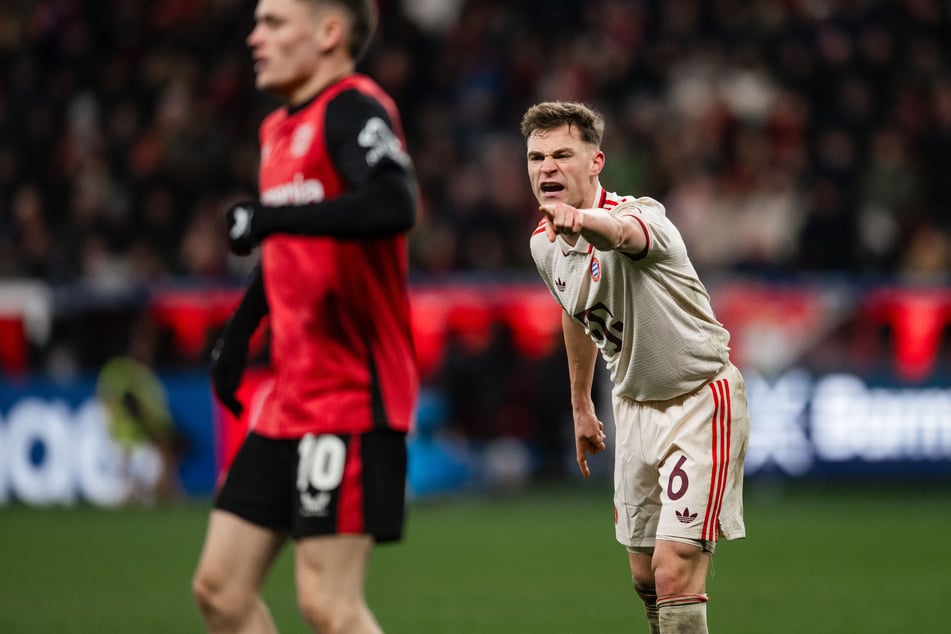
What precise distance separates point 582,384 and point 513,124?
11.9m

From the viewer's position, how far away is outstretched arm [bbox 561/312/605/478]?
5418 millimetres

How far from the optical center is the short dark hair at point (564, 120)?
15.9 feet

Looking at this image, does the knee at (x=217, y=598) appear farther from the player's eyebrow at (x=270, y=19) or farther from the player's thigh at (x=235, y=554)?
the player's eyebrow at (x=270, y=19)

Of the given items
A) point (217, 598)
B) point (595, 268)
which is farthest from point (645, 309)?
point (217, 598)

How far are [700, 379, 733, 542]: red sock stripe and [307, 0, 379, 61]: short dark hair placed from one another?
1696 mm

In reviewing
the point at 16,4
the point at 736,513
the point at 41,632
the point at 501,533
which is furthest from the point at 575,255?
the point at 16,4

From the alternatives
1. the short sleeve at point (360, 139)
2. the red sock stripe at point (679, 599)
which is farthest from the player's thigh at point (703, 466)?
the short sleeve at point (360, 139)

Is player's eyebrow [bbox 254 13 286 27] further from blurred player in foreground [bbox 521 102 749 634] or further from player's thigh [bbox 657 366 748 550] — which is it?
player's thigh [bbox 657 366 748 550]

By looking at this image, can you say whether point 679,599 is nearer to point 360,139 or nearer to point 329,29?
point 360,139

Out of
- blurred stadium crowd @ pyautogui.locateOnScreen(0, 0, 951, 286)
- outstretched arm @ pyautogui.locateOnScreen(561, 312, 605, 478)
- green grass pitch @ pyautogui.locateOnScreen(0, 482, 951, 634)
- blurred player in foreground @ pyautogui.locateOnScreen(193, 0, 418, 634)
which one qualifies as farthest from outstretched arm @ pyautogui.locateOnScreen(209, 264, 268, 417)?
blurred stadium crowd @ pyautogui.locateOnScreen(0, 0, 951, 286)

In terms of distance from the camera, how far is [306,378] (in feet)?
13.9

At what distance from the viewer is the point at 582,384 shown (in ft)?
18.0

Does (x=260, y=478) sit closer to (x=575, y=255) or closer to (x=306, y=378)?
(x=306, y=378)

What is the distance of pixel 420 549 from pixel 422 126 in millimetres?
7723
